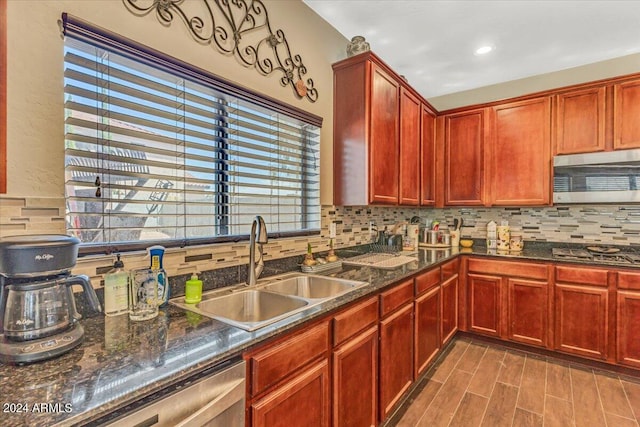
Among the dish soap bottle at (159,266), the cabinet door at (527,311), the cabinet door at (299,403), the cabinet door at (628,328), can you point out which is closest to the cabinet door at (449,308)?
the cabinet door at (527,311)

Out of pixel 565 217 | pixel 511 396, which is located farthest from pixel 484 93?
pixel 511 396

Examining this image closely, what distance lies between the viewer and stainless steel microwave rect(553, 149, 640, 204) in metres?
2.48

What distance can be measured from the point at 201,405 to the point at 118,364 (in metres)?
0.24

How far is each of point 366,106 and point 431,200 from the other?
4.91ft

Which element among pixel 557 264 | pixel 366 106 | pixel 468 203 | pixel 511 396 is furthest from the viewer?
pixel 468 203

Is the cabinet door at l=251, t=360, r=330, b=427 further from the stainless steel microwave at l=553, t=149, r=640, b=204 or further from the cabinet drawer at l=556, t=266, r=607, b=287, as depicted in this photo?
the stainless steel microwave at l=553, t=149, r=640, b=204

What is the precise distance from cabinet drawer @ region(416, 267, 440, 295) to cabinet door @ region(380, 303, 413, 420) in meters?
0.19

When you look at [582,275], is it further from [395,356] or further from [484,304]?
[395,356]

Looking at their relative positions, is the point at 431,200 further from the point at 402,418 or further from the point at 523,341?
the point at 402,418

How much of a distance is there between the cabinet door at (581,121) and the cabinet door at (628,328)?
4.10 feet

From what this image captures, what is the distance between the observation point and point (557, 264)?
260 centimetres

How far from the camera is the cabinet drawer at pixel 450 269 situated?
103 inches

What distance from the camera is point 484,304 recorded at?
115 inches

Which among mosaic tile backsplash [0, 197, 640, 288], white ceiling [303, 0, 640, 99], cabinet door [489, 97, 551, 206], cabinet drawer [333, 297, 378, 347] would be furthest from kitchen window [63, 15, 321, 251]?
cabinet door [489, 97, 551, 206]
